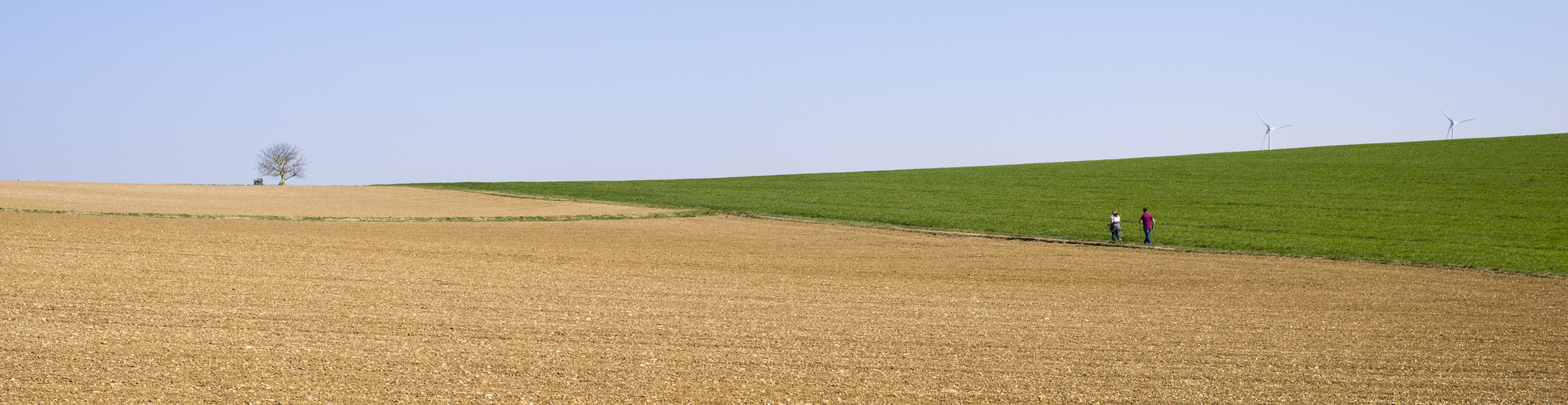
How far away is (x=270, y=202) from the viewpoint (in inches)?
1711

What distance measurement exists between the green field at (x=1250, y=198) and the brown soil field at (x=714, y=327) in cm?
740

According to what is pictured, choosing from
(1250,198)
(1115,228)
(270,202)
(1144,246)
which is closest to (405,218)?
(270,202)

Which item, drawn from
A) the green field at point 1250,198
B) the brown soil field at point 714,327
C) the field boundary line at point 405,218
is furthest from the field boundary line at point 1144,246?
the field boundary line at point 405,218

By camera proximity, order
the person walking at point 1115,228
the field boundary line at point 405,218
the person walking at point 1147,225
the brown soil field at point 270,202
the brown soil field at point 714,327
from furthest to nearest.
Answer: the brown soil field at point 270,202, the person walking at point 1115,228, the person walking at point 1147,225, the field boundary line at point 405,218, the brown soil field at point 714,327

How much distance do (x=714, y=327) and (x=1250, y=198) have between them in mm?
37849

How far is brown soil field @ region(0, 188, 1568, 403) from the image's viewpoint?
9.56m

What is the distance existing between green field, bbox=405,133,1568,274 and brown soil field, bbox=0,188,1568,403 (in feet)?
24.3

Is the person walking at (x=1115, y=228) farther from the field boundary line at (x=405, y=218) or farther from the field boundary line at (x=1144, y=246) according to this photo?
the field boundary line at (x=405, y=218)

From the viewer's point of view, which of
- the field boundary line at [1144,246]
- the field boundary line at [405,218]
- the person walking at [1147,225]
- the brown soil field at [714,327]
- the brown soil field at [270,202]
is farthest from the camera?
the brown soil field at [270,202]

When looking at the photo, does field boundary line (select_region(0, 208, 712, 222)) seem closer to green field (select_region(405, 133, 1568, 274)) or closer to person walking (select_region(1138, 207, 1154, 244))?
green field (select_region(405, 133, 1568, 274))

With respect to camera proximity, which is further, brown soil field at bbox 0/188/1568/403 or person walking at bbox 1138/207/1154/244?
person walking at bbox 1138/207/1154/244

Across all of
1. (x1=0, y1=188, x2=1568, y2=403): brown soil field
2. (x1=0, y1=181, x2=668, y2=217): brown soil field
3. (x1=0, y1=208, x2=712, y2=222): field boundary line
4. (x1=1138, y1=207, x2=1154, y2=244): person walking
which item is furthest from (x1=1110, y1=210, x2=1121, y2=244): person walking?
(x1=0, y1=181, x2=668, y2=217): brown soil field

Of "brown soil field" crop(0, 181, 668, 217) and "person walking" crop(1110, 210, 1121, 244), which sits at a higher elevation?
"brown soil field" crop(0, 181, 668, 217)

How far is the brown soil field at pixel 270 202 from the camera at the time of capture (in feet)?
112
